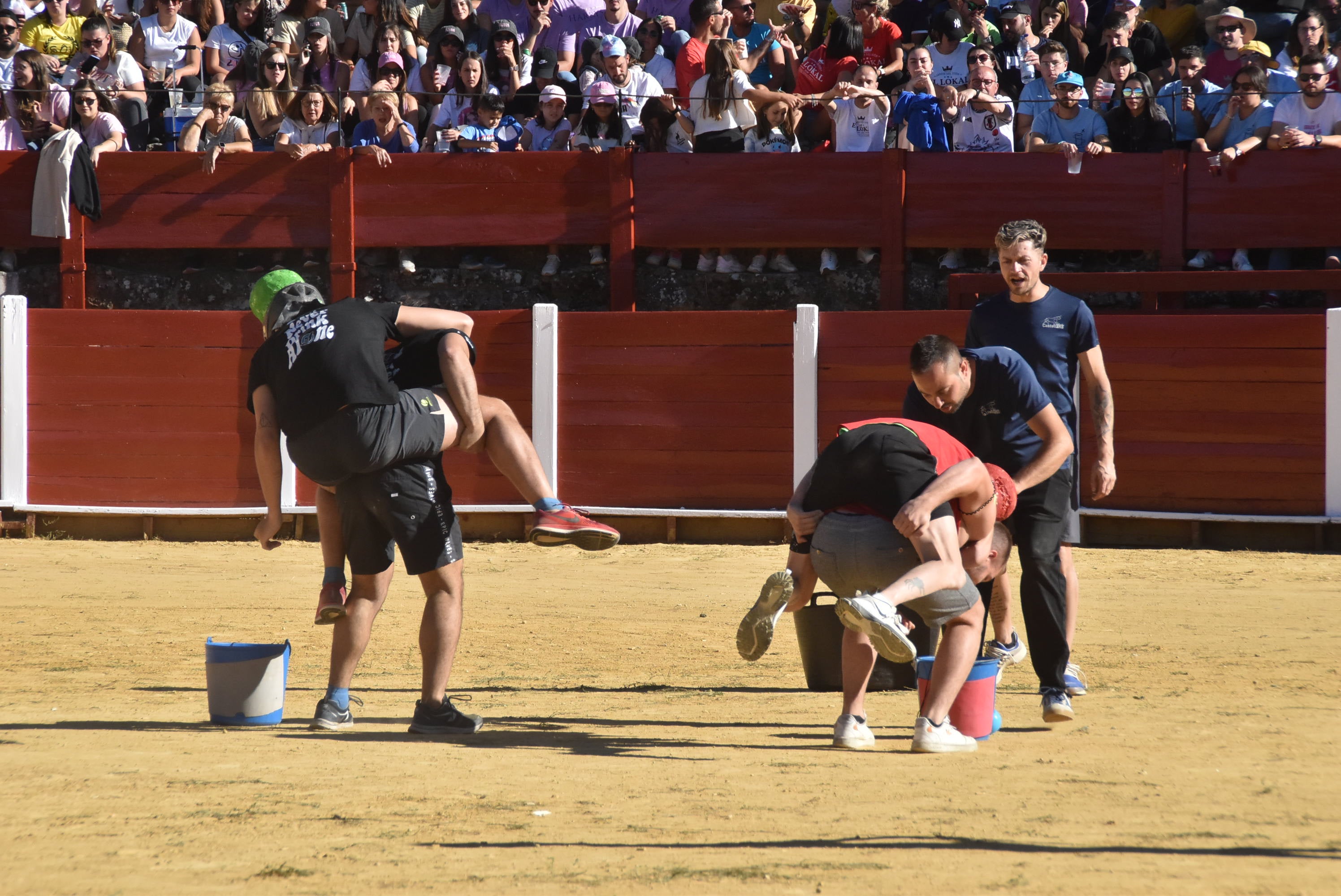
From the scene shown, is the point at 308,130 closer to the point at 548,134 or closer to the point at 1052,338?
the point at 548,134

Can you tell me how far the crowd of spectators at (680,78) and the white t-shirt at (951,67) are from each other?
2 centimetres

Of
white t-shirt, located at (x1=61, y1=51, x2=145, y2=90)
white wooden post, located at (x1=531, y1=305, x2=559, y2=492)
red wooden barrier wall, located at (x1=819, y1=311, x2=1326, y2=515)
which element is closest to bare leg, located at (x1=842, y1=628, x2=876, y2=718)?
red wooden barrier wall, located at (x1=819, y1=311, x2=1326, y2=515)

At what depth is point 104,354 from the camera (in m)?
10.7

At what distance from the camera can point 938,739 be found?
4.27 m

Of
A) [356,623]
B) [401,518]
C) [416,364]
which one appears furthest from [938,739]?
[416,364]

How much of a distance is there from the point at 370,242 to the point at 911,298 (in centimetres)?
411

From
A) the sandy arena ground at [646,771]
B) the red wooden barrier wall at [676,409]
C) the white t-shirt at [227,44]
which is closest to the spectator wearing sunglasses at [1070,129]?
the red wooden barrier wall at [676,409]

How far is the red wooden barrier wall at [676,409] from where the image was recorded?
10.3 m

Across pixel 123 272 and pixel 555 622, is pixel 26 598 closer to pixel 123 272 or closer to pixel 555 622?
pixel 555 622

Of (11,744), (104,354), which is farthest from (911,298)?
(11,744)

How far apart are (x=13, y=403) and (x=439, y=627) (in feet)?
24.1

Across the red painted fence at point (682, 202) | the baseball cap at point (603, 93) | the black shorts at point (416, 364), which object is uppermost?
the baseball cap at point (603, 93)

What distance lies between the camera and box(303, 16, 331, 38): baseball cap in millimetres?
11703

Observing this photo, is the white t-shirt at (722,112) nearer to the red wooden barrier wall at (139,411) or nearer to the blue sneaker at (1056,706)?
the red wooden barrier wall at (139,411)
